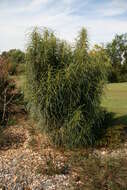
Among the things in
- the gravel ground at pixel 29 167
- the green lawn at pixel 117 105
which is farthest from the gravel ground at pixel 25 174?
the green lawn at pixel 117 105

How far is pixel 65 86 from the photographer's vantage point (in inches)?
199

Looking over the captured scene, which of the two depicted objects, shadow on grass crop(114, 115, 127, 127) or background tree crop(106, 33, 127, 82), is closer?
shadow on grass crop(114, 115, 127, 127)

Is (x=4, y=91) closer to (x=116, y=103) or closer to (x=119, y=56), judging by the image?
(x=116, y=103)

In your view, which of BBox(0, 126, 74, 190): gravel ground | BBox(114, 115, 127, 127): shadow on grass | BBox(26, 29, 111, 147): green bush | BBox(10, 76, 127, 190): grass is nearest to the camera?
BBox(10, 76, 127, 190): grass

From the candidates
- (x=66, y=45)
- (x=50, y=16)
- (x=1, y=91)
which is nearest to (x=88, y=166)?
(x=66, y=45)

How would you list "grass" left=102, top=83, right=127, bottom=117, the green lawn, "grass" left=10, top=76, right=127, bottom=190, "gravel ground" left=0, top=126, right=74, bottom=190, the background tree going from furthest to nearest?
the background tree
"grass" left=102, top=83, right=127, bottom=117
the green lawn
"gravel ground" left=0, top=126, right=74, bottom=190
"grass" left=10, top=76, right=127, bottom=190

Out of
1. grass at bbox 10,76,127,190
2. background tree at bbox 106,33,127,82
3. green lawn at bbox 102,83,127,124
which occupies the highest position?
background tree at bbox 106,33,127,82

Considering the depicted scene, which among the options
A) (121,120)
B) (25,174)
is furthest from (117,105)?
(25,174)

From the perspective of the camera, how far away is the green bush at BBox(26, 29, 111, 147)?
5.04 m

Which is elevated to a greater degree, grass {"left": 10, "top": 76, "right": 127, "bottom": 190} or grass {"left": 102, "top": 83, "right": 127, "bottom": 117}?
grass {"left": 102, "top": 83, "right": 127, "bottom": 117}

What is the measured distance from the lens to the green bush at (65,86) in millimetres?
5039

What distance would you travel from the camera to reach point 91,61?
5191mm

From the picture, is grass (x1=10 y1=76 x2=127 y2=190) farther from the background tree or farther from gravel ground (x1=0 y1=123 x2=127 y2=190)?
the background tree

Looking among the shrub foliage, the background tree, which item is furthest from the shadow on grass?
the background tree
